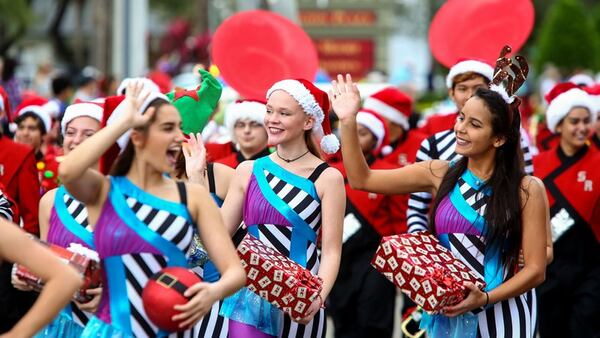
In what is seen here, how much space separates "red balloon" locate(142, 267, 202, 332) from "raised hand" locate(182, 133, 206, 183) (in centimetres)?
128

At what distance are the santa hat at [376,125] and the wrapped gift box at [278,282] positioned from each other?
3.99 m

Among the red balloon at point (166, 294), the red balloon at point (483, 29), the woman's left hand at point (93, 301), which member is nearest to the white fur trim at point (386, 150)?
the red balloon at point (483, 29)

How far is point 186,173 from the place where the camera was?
651 centimetres

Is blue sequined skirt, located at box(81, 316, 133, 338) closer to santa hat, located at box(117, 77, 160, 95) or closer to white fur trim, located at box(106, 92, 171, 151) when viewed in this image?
white fur trim, located at box(106, 92, 171, 151)

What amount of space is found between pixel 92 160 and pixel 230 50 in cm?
476

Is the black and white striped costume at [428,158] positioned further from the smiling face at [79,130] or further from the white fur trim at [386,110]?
the white fur trim at [386,110]

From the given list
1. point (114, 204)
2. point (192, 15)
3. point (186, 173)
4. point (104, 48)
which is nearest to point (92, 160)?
point (114, 204)

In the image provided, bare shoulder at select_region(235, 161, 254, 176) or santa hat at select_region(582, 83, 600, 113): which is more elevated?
santa hat at select_region(582, 83, 600, 113)

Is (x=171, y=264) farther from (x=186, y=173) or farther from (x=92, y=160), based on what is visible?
(x=186, y=173)

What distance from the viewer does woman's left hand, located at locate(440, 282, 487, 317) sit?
20.2 ft

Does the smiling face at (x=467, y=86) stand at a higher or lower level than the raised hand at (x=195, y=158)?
higher

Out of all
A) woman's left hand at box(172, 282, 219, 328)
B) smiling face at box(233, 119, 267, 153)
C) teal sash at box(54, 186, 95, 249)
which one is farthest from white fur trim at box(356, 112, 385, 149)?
woman's left hand at box(172, 282, 219, 328)

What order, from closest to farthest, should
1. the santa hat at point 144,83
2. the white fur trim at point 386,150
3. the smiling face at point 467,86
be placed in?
the santa hat at point 144,83
the smiling face at point 467,86
the white fur trim at point 386,150

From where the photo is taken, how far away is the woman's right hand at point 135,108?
4939 millimetres
